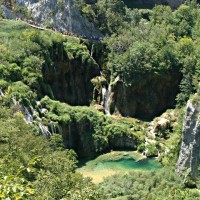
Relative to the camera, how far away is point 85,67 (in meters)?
57.8

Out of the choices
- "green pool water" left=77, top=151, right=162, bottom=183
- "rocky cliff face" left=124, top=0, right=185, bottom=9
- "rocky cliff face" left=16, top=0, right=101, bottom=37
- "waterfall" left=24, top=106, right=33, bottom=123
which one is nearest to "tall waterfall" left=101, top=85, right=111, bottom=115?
"green pool water" left=77, top=151, right=162, bottom=183

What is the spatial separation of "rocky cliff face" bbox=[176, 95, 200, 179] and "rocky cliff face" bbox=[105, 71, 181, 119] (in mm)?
18649

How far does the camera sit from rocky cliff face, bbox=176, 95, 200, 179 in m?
36.4

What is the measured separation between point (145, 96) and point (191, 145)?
2073 centimetres

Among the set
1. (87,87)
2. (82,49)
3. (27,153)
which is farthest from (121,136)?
(27,153)

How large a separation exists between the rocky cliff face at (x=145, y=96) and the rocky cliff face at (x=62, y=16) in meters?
16.1

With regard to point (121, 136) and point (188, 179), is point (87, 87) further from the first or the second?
point (188, 179)

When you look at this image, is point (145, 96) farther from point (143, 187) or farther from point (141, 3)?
point (141, 3)

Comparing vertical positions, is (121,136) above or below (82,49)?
below

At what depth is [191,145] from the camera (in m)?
36.9

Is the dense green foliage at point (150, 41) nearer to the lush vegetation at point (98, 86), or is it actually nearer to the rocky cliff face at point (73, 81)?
the lush vegetation at point (98, 86)

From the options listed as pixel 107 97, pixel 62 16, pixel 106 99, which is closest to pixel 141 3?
pixel 62 16

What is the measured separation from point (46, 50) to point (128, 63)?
1224 centimetres

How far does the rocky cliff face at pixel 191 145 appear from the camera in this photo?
120 ft
